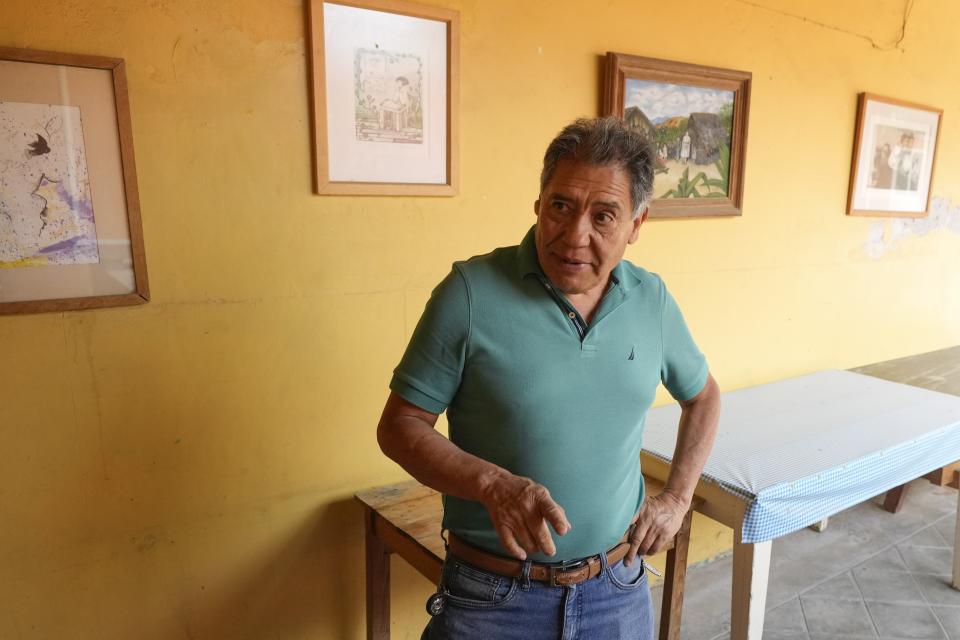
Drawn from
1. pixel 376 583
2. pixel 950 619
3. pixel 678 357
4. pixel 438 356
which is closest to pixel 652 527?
pixel 678 357

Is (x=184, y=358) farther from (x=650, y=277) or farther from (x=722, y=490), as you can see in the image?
(x=722, y=490)

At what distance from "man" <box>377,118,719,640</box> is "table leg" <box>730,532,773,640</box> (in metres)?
0.70

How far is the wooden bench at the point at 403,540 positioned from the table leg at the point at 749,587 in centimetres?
15

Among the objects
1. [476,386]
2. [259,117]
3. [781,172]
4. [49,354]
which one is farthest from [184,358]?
[781,172]

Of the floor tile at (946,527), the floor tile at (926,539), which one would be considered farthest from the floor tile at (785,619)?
the floor tile at (946,527)

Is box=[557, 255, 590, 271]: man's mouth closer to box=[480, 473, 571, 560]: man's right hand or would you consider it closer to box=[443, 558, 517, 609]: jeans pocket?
box=[480, 473, 571, 560]: man's right hand

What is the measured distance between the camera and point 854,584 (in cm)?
259

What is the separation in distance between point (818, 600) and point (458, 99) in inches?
89.3

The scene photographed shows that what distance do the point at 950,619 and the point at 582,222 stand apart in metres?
2.36

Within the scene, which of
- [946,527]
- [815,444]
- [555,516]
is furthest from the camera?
[946,527]

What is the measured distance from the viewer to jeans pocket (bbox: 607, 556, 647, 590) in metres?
1.20

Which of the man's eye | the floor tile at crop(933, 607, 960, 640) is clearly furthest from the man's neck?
the floor tile at crop(933, 607, 960, 640)

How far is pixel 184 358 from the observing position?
1536 millimetres

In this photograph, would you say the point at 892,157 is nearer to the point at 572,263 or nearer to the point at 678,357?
the point at 678,357
